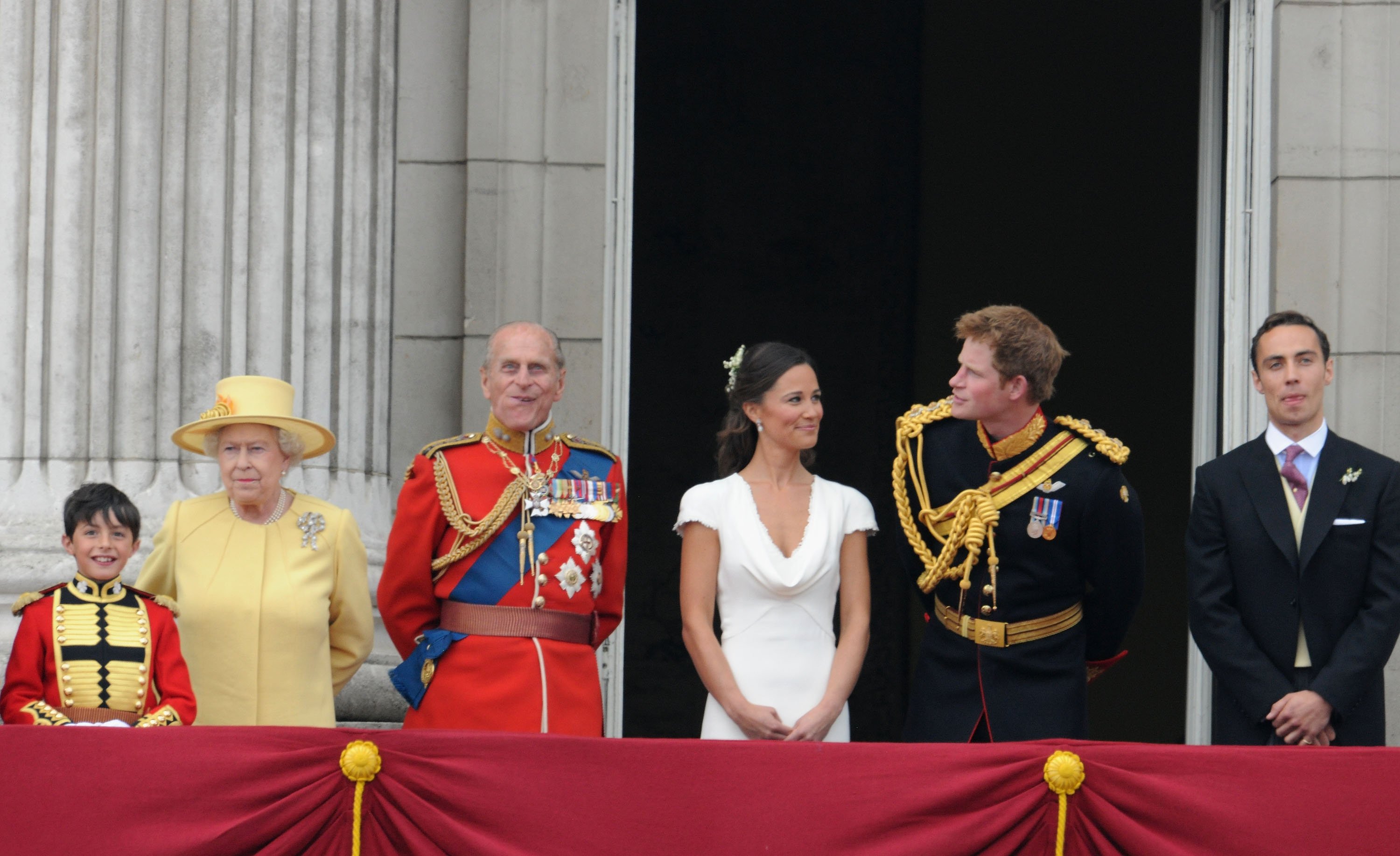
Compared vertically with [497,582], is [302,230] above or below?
above

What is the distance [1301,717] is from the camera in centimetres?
435

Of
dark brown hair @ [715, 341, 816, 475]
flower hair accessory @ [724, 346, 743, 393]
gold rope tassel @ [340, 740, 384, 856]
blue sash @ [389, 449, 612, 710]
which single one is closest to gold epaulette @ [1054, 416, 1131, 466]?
dark brown hair @ [715, 341, 816, 475]

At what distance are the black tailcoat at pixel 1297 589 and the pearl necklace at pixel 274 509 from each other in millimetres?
2410

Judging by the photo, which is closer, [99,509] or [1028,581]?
[99,509]

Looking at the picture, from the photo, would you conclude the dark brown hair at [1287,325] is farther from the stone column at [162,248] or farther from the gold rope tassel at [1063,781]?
the stone column at [162,248]

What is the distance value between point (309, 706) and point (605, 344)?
7.14 feet

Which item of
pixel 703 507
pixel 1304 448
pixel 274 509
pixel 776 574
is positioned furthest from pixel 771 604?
pixel 1304 448

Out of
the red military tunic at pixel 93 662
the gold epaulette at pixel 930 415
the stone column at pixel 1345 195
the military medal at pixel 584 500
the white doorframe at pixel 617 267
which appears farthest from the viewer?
the white doorframe at pixel 617 267

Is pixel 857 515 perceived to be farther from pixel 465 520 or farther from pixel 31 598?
pixel 31 598

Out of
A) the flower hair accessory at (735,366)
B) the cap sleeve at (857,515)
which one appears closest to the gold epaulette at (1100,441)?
the cap sleeve at (857,515)

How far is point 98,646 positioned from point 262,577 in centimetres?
50

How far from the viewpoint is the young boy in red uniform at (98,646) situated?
4.19m

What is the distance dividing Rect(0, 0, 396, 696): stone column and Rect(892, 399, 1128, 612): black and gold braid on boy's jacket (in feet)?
6.70

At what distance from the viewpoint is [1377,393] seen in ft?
20.3
